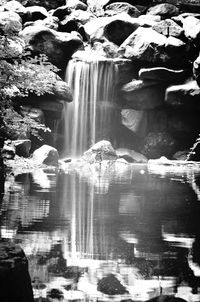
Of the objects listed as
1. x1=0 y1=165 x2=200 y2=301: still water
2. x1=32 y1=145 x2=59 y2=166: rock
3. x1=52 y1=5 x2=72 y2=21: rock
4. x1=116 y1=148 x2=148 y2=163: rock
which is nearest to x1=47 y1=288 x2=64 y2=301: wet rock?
x1=0 y1=165 x2=200 y2=301: still water

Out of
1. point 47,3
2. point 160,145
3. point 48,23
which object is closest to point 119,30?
point 48,23

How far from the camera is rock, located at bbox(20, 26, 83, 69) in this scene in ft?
90.9

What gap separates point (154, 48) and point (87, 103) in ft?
21.5

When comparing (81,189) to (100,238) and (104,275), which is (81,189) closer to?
(100,238)

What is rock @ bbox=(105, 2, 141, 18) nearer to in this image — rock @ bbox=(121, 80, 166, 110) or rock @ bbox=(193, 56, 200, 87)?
rock @ bbox=(121, 80, 166, 110)

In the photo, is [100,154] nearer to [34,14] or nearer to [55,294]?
[34,14]

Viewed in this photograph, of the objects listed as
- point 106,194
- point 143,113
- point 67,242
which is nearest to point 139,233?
point 67,242

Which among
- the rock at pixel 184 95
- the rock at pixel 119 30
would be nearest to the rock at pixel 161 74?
the rock at pixel 184 95

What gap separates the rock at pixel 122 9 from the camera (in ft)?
121

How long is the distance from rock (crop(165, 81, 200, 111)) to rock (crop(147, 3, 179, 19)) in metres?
10.6

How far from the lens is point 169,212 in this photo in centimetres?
866

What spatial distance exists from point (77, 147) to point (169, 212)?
842 inches

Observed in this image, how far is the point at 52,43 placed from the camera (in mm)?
28172

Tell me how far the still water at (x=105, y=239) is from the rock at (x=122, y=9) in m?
29.5
